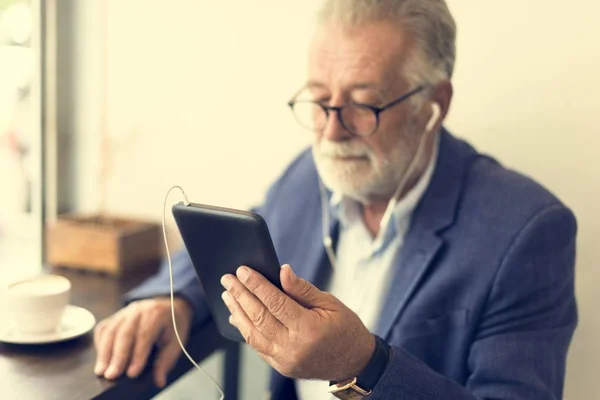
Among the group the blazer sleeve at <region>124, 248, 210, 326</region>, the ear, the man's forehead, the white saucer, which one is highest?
the man's forehead

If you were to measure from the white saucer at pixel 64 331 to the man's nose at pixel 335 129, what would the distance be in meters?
0.48

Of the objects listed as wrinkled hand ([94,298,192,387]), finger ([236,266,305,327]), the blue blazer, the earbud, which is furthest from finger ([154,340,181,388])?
the earbud

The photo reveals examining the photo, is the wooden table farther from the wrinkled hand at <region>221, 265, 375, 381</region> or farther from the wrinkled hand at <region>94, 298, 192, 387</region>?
the wrinkled hand at <region>221, 265, 375, 381</region>

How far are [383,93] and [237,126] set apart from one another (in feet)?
1.61

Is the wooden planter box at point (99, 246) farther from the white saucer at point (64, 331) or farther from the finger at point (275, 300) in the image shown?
the finger at point (275, 300)

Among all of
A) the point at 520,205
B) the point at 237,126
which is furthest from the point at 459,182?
the point at 237,126

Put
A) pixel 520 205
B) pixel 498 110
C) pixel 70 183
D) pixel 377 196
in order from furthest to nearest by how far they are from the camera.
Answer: pixel 70 183
pixel 498 110
pixel 377 196
pixel 520 205

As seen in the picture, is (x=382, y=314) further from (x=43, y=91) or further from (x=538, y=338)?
(x=43, y=91)

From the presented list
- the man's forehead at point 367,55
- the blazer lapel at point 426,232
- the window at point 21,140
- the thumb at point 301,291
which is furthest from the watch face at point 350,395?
the window at point 21,140

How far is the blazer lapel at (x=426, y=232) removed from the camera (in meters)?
1.02

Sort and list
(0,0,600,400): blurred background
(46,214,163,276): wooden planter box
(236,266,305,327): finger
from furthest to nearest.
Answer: (46,214,163,276): wooden planter box < (0,0,600,400): blurred background < (236,266,305,327): finger

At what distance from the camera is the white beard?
41.2 inches

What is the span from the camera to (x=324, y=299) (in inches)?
29.2

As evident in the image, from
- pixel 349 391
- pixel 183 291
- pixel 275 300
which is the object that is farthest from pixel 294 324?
pixel 183 291
